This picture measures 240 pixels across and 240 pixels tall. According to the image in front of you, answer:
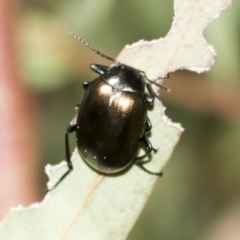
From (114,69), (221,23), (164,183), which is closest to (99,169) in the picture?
(114,69)

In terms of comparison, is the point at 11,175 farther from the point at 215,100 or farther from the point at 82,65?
the point at 215,100

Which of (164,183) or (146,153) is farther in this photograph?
(164,183)

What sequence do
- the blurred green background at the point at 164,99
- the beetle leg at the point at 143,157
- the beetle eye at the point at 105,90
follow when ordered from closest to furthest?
1. the beetle leg at the point at 143,157
2. the beetle eye at the point at 105,90
3. the blurred green background at the point at 164,99

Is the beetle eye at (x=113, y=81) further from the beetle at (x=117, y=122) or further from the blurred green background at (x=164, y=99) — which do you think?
the blurred green background at (x=164, y=99)

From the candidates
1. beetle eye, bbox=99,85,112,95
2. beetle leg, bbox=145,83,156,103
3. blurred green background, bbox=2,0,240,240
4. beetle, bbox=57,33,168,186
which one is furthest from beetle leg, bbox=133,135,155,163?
blurred green background, bbox=2,0,240,240

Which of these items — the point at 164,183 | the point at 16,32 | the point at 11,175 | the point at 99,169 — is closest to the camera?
the point at 99,169

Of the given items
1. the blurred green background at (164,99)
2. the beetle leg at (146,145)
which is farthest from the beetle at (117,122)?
the blurred green background at (164,99)

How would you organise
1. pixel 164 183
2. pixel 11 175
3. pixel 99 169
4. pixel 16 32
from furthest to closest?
pixel 164 183
pixel 16 32
pixel 11 175
pixel 99 169
